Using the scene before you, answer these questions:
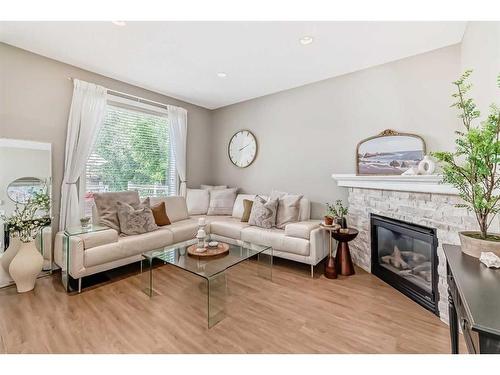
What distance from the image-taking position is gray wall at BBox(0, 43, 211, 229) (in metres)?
2.58

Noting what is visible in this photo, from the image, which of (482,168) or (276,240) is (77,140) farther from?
(482,168)

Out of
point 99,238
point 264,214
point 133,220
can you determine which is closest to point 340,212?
point 264,214

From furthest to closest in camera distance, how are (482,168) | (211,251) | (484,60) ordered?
1. (211,251)
2. (484,60)
3. (482,168)

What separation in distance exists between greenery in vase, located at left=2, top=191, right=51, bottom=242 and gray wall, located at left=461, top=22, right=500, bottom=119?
13.9 feet

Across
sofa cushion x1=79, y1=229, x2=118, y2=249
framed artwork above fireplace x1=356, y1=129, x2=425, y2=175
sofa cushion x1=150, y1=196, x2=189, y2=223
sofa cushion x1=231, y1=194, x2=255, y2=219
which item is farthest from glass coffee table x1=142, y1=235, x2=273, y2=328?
framed artwork above fireplace x1=356, y1=129, x2=425, y2=175

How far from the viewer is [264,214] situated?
10.9ft

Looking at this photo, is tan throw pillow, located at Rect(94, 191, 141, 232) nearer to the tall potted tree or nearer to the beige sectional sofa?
the beige sectional sofa

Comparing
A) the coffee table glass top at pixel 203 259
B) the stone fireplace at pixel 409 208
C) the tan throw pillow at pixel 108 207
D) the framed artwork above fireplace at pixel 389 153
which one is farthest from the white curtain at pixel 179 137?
the framed artwork above fireplace at pixel 389 153

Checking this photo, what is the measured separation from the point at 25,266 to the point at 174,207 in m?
1.84

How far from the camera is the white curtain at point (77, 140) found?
9.80 ft

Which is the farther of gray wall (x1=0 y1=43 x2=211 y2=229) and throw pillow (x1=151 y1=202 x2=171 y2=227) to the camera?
throw pillow (x1=151 y1=202 x2=171 y2=227)

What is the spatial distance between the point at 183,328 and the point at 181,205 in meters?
2.32

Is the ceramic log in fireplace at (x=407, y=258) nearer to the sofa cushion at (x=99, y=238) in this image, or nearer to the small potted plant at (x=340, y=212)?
the small potted plant at (x=340, y=212)

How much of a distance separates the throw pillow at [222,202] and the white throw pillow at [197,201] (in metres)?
0.11
